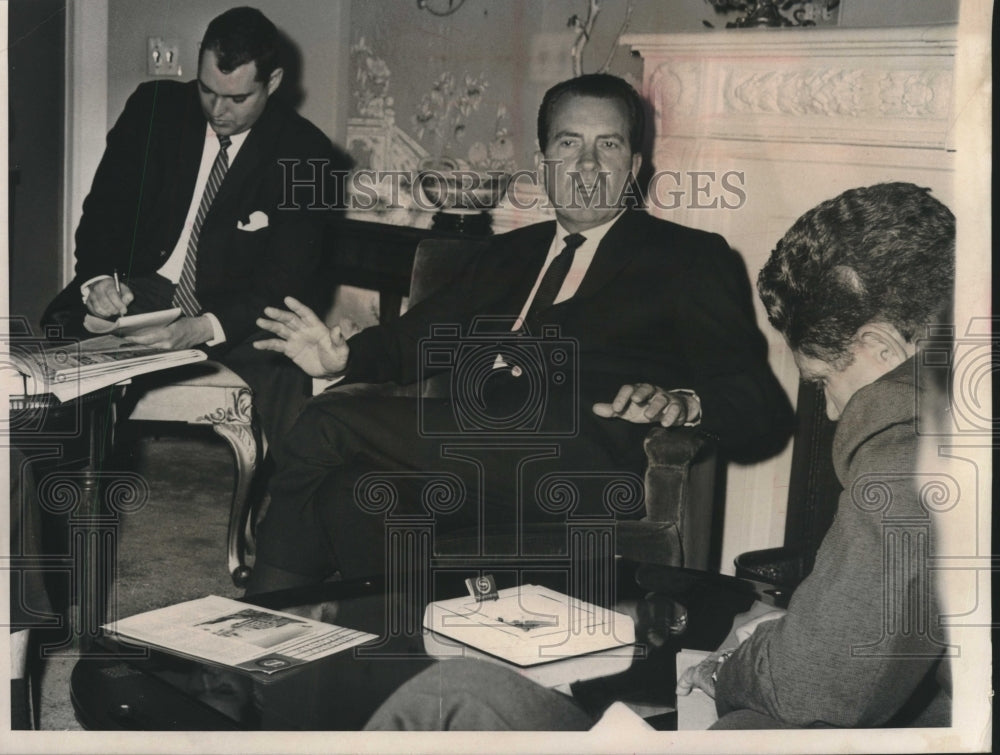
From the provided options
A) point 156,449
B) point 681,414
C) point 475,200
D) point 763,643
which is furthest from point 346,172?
point 763,643

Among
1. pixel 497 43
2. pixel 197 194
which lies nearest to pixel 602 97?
pixel 497 43

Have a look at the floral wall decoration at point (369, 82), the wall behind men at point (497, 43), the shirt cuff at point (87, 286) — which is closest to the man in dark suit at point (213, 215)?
the shirt cuff at point (87, 286)

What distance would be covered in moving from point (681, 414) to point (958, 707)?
921 millimetres

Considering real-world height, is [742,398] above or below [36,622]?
above

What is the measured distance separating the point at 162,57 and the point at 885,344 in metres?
1.80

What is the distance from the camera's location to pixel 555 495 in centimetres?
265

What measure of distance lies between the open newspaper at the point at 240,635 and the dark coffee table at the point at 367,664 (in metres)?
0.02

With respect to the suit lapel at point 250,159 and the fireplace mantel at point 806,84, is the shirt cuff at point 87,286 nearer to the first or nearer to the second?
the suit lapel at point 250,159

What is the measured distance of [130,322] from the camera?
2689 millimetres

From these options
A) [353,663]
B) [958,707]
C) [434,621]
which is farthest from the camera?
[958,707]

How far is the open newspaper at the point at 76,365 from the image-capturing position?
8.71 feet

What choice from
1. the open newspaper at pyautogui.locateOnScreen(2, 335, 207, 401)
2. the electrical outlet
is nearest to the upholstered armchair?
the open newspaper at pyautogui.locateOnScreen(2, 335, 207, 401)

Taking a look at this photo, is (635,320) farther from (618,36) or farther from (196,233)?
(196,233)

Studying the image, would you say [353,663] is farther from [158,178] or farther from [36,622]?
[158,178]
